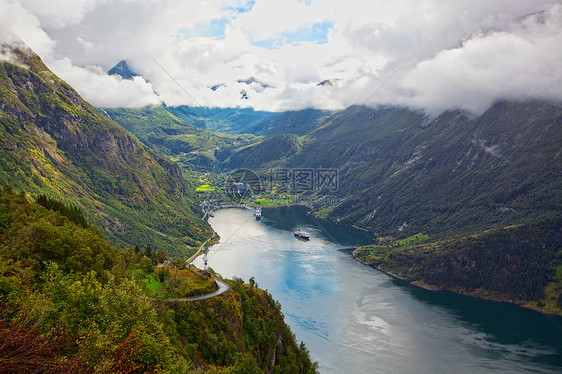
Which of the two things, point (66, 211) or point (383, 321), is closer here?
point (66, 211)

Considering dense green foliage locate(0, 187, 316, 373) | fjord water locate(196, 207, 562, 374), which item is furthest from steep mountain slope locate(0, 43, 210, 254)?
dense green foliage locate(0, 187, 316, 373)

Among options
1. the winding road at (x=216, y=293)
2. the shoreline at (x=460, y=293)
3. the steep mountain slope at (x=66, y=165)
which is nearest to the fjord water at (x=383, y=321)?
the shoreline at (x=460, y=293)

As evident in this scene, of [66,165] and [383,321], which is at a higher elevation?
[66,165]

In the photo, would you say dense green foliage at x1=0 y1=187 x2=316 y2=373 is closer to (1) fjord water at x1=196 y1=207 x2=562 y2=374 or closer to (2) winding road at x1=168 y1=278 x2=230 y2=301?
(2) winding road at x1=168 y1=278 x2=230 y2=301

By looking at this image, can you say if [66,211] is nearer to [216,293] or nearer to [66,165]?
[216,293]

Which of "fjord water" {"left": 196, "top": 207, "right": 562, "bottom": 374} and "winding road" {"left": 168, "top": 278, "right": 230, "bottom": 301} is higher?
"winding road" {"left": 168, "top": 278, "right": 230, "bottom": 301}

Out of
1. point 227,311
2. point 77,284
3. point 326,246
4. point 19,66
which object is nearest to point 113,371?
point 77,284

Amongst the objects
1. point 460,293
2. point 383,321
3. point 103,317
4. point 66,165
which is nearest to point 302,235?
point 460,293

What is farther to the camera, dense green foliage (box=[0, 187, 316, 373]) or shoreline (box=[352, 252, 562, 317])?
shoreline (box=[352, 252, 562, 317])
